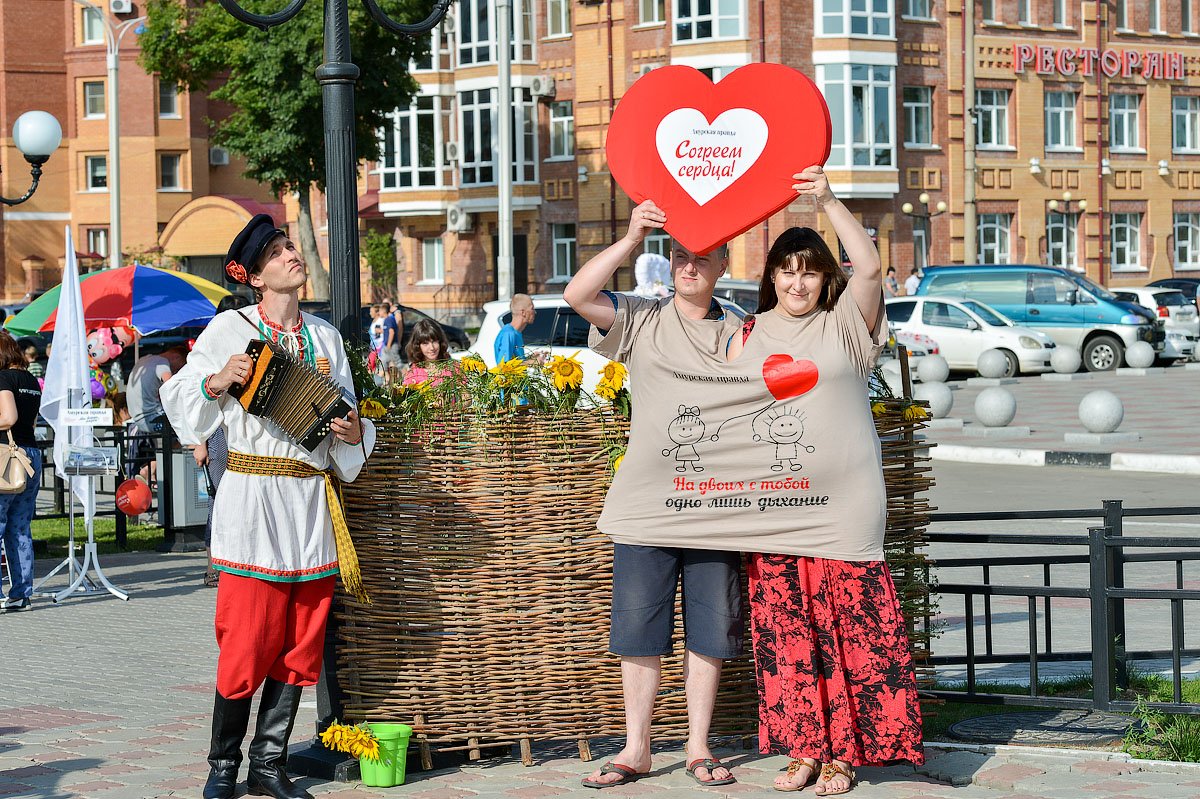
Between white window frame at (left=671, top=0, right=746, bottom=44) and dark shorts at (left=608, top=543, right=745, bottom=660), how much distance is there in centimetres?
4378

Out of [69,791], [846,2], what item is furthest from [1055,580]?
[846,2]

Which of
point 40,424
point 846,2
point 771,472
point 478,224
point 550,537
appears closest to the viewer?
point 771,472

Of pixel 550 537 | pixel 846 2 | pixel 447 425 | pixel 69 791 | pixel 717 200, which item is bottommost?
pixel 69 791

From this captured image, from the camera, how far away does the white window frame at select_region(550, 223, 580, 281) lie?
53.0m

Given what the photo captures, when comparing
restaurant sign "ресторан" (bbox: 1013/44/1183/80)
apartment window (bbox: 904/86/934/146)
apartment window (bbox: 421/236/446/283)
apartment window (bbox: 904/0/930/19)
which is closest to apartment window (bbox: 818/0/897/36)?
apartment window (bbox: 904/0/930/19)

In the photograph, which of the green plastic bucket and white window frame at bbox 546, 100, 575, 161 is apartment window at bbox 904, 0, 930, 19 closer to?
white window frame at bbox 546, 100, 575, 161

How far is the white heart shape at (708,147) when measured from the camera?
593cm

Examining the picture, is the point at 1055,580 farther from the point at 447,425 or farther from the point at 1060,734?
the point at 447,425

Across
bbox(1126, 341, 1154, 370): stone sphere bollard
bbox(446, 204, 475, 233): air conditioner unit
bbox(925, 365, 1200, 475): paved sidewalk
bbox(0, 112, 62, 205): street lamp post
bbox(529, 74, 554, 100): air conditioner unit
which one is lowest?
bbox(925, 365, 1200, 475): paved sidewalk

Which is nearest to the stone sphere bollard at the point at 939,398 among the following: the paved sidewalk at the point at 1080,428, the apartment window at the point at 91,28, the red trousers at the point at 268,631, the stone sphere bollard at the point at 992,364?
the paved sidewalk at the point at 1080,428

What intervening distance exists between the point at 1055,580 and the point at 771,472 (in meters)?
5.78

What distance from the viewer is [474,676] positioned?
6.26 metres

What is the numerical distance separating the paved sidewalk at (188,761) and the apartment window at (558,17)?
45.3 m

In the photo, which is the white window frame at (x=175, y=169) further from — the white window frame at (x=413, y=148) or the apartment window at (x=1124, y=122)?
the apartment window at (x=1124, y=122)
